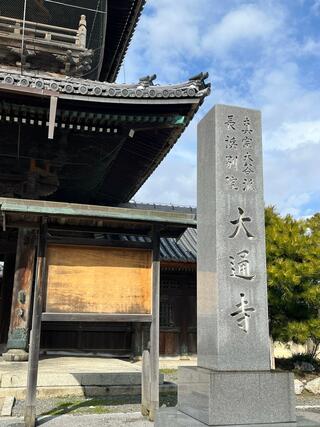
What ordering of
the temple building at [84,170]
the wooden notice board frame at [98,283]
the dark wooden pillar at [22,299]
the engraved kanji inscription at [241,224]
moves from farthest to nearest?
the dark wooden pillar at [22,299] < the temple building at [84,170] < the wooden notice board frame at [98,283] < the engraved kanji inscription at [241,224]

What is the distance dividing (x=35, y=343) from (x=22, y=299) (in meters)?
4.33

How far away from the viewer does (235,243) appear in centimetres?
531

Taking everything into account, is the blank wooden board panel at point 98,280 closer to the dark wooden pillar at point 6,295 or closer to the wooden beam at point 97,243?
the wooden beam at point 97,243

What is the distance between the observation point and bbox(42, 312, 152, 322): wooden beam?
20.9 ft

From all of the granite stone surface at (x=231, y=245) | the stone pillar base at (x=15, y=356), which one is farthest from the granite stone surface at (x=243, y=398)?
the stone pillar base at (x=15, y=356)

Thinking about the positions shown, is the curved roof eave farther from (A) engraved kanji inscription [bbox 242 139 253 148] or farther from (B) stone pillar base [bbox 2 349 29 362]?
(B) stone pillar base [bbox 2 349 29 362]

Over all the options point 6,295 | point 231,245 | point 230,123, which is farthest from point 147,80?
point 6,295

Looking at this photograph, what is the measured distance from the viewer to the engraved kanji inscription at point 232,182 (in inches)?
216

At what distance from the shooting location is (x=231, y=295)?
514 centimetres

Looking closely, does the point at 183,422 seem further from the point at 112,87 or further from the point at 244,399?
the point at 112,87

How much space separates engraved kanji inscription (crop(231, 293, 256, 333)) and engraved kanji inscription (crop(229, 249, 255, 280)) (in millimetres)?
227

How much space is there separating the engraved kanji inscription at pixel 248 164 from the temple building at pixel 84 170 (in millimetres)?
1617

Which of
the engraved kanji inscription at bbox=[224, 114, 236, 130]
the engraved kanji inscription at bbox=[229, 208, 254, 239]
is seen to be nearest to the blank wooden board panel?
the engraved kanji inscription at bbox=[229, 208, 254, 239]

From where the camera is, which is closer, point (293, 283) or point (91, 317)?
point (91, 317)
